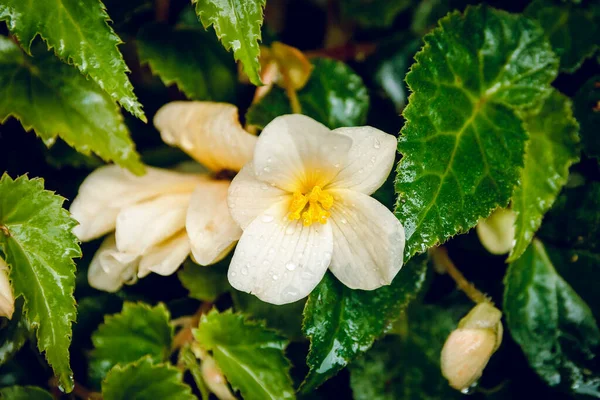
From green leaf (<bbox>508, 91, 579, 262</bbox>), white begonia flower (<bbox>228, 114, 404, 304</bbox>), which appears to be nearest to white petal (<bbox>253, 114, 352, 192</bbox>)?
white begonia flower (<bbox>228, 114, 404, 304</bbox>)

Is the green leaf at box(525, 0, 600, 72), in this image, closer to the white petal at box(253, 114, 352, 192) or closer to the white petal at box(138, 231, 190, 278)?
the white petal at box(253, 114, 352, 192)

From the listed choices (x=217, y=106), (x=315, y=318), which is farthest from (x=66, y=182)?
(x=315, y=318)

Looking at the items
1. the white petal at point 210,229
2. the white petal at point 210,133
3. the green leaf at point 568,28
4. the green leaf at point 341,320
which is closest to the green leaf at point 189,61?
the white petal at point 210,133

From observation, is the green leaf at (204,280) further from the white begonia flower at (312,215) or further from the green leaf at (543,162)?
the green leaf at (543,162)

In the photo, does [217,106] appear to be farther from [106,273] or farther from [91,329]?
[91,329]

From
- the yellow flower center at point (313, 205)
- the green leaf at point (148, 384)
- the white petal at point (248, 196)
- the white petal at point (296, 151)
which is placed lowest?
the green leaf at point (148, 384)

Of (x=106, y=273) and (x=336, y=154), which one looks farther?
(x=106, y=273)
